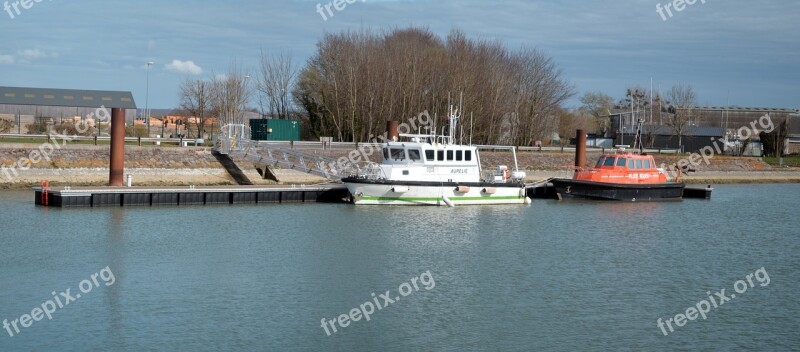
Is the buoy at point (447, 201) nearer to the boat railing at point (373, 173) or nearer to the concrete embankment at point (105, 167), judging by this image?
the boat railing at point (373, 173)

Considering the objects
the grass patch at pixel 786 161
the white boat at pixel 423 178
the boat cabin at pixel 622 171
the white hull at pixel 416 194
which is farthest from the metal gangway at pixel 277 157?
the grass patch at pixel 786 161

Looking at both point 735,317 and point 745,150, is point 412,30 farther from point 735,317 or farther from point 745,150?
point 735,317

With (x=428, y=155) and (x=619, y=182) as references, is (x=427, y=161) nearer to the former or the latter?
(x=428, y=155)

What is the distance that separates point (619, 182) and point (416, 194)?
40.2 ft

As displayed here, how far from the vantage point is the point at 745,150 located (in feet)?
296

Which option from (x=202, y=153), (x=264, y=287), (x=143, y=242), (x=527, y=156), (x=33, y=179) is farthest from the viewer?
(x=527, y=156)

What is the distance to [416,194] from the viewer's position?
→ 39125 millimetres

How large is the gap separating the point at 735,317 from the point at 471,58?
163 feet

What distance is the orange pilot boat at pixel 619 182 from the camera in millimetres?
45625

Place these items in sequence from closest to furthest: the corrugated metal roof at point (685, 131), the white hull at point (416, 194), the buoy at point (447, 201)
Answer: the white hull at point (416, 194), the buoy at point (447, 201), the corrugated metal roof at point (685, 131)

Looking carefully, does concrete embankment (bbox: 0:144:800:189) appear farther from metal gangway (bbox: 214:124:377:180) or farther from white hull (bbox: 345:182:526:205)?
white hull (bbox: 345:182:526:205)

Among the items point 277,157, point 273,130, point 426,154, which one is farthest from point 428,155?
point 273,130

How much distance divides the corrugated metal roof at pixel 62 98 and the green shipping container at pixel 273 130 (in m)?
25.9

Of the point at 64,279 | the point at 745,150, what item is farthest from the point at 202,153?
the point at 745,150
